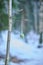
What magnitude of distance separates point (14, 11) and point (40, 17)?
12.5 inches

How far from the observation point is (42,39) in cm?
700

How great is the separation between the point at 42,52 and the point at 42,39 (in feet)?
0.51

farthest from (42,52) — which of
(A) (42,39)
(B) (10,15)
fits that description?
(B) (10,15)

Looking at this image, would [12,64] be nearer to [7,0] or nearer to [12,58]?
[12,58]

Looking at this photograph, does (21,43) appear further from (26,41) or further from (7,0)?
(7,0)

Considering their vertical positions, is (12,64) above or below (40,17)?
below

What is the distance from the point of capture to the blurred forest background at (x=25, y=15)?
6961 millimetres

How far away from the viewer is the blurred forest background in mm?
6961

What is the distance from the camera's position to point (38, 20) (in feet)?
22.9

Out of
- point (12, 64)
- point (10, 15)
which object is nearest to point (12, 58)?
point (12, 64)

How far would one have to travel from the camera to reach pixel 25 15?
6.99 m

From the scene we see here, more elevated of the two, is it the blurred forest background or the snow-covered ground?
the blurred forest background

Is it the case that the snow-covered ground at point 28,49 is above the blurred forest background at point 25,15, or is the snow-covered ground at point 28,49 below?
below

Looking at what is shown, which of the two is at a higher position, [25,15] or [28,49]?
[25,15]
